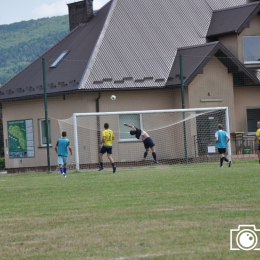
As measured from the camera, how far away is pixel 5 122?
39125 mm

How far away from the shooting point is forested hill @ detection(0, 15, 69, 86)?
Result: 144000 mm

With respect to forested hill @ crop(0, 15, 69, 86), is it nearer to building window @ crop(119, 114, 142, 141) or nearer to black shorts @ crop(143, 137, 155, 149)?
building window @ crop(119, 114, 142, 141)

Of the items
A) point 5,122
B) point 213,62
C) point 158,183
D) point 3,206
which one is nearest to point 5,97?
point 5,122

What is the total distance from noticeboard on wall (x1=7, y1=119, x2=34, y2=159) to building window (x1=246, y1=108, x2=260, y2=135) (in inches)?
410

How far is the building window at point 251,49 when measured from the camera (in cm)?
3781

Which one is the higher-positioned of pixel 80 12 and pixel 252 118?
pixel 80 12

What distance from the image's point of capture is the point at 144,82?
Result: 35500 millimetres

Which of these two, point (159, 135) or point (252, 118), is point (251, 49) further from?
point (159, 135)

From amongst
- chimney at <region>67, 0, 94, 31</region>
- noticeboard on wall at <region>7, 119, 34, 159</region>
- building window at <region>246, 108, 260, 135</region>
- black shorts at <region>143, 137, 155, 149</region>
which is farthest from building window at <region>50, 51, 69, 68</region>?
building window at <region>246, 108, 260, 135</region>

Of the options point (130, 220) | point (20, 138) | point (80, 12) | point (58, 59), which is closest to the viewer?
point (130, 220)

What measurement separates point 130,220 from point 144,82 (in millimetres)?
23678

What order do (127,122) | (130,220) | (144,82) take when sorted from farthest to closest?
(144,82) < (127,122) < (130,220)

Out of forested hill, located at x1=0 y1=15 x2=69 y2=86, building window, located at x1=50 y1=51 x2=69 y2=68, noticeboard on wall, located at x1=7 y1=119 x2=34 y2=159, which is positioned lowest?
noticeboard on wall, located at x1=7 y1=119 x2=34 y2=159

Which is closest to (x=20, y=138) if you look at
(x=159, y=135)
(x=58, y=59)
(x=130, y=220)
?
(x=58, y=59)
